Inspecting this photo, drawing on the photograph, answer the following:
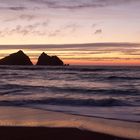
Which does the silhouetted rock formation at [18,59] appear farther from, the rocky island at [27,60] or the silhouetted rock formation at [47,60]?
the silhouetted rock formation at [47,60]

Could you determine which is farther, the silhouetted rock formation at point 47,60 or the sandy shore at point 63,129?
the silhouetted rock formation at point 47,60

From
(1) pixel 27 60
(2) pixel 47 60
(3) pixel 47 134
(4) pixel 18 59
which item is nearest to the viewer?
(3) pixel 47 134

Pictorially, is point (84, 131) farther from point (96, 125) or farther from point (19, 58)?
point (19, 58)

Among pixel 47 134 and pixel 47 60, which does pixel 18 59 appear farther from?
pixel 47 134

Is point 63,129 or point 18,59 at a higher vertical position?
point 18,59

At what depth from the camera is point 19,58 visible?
126m

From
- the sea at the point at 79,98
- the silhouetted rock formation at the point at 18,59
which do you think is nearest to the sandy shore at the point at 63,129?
the sea at the point at 79,98

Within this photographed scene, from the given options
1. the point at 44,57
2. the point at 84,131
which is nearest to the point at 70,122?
the point at 84,131

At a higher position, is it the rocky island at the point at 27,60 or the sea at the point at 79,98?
the rocky island at the point at 27,60

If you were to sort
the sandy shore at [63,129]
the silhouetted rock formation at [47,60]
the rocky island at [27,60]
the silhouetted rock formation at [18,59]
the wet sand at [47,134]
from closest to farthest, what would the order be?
the wet sand at [47,134], the sandy shore at [63,129], the silhouetted rock formation at [47,60], the rocky island at [27,60], the silhouetted rock formation at [18,59]

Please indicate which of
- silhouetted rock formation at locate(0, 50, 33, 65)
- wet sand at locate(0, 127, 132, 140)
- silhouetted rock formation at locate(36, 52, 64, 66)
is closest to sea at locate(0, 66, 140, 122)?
wet sand at locate(0, 127, 132, 140)

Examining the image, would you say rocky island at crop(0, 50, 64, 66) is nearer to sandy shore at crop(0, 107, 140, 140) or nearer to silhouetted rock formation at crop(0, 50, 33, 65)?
silhouetted rock formation at crop(0, 50, 33, 65)

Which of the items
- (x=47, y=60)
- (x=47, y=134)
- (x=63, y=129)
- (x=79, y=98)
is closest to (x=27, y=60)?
(x=47, y=60)

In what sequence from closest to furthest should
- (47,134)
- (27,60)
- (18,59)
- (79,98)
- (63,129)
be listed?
(47,134) → (63,129) → (79,98) → (18,59) → (27,60)
